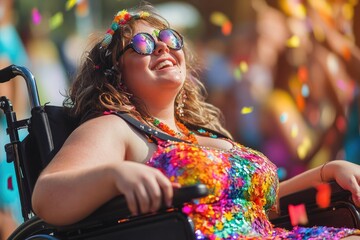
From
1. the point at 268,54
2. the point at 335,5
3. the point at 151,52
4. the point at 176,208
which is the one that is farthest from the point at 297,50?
the point at 176,208

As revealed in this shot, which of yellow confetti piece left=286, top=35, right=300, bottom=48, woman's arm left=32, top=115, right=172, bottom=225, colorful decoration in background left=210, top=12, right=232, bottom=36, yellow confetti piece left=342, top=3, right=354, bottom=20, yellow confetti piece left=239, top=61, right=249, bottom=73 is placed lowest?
woman's arm left=32, top=115, right=172, bottom=225

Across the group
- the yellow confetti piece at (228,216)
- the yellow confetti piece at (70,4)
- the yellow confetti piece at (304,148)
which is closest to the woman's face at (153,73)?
the yellow confetti piece at (228,216)

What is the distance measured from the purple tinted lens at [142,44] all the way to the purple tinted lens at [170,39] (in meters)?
0.05

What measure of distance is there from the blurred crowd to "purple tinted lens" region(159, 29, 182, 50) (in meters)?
1.31

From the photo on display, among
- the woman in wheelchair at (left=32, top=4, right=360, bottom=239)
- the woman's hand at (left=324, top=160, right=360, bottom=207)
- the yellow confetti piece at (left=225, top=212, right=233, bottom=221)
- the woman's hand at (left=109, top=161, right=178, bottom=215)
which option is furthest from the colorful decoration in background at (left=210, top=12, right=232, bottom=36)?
the woman's hand at (left=109, top=161, right=178, bottom=215)

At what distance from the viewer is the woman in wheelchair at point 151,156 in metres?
1.24

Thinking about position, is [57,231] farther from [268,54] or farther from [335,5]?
[335,5]

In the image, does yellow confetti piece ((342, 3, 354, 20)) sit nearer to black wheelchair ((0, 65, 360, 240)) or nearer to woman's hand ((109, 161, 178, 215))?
black wheelchair ((0, 65, 360, 240))

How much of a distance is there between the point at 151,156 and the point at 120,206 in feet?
1.37

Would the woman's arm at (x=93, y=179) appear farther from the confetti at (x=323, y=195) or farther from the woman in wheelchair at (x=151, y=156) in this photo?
the confetti at (x=323, y=195)

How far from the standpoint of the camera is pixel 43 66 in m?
2.82

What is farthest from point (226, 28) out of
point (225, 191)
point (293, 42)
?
point (225, 191)

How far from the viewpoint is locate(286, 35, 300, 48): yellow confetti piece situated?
138 inches

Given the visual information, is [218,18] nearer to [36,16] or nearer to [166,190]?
[36,16]
